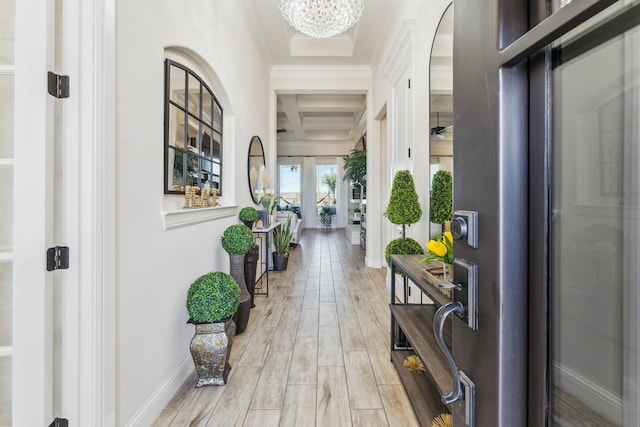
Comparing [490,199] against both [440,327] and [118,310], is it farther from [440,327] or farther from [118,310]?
[118,310]

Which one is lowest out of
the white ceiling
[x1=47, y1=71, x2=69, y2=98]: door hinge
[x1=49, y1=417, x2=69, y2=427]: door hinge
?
[x1=49, y1=417, x2=69, y2=427]: door hinge

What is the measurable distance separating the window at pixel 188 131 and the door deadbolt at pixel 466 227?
5.75 feet

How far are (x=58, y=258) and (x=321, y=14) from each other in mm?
3032

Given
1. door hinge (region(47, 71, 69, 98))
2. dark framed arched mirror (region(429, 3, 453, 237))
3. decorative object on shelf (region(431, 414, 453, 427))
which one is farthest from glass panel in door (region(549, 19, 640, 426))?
dark framed arched mirror (region(429, 3, 453, 237))

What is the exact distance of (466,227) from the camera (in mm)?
552

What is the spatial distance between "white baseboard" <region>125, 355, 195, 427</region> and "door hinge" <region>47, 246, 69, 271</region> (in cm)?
81

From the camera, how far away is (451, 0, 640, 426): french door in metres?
0.39

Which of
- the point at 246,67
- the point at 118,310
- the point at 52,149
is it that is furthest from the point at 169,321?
the point at 246,67

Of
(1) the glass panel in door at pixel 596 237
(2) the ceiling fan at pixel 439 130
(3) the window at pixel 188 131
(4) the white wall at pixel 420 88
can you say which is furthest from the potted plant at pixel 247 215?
(1) the glass panel in door at pixel 596 237

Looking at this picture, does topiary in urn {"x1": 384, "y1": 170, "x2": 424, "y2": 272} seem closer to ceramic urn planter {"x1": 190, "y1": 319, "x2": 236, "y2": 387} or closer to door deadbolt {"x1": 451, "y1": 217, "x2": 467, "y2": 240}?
ceramic urn planter {"x1": 190, "y1": 319, "x2": 236, "y2": 387}

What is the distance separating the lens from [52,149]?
1125mm

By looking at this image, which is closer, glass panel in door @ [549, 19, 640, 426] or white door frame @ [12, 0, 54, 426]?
glass panel in door @ [549, 19, 640, 426]

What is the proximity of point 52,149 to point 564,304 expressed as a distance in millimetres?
1550

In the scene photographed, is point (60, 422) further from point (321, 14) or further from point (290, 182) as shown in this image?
point (290, 182)
